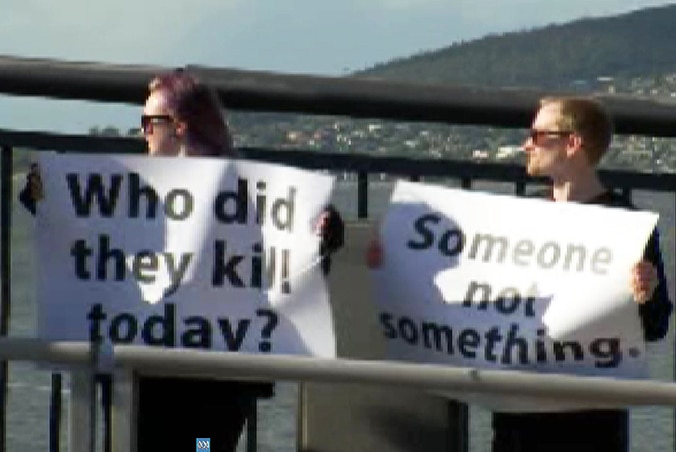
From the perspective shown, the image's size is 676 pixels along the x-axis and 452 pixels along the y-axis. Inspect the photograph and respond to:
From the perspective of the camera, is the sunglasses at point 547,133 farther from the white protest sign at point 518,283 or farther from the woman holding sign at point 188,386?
the woman holding sign at point 188,386

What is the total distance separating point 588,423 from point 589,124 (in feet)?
2.51

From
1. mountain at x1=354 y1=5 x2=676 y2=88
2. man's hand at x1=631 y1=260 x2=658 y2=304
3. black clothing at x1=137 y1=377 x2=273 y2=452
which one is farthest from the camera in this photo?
mountain at x1=354 y1=5 x2=676 y2=88

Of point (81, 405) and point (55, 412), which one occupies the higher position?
point (55, 412)

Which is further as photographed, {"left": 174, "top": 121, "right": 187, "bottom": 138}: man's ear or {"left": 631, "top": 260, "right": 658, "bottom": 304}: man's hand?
{"left": 174, "top": 121, "right": 187, "bottom": 138}: man's ear

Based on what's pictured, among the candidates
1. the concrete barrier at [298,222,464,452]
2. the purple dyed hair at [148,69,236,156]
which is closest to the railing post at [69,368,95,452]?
the purple dyed hair at [148,69,236,156]

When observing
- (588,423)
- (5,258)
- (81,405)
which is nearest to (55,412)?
(5,258)

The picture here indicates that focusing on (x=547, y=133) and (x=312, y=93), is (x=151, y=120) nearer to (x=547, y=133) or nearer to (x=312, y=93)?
(x=547, y=133)

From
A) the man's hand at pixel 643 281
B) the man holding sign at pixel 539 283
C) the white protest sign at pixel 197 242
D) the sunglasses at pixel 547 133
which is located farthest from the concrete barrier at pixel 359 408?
the man's hand at pixel 643 281

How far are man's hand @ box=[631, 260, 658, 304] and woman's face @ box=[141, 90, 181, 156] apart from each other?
1207 millimetres

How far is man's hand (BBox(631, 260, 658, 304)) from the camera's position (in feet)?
22.3

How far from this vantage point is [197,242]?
6.87m

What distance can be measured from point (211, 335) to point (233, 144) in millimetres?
581

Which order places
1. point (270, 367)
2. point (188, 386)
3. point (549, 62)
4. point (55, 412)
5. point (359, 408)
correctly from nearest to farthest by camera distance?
point (270, 367)
point (188, 386)
point (359, 408)
point (55, 412)
point (549, 62)

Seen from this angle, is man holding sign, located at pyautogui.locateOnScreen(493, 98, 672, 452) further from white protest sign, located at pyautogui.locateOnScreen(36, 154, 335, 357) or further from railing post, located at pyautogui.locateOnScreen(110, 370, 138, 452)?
railing post, located at pyautogui.locateOnScreen(110, 370, 138, 452)
